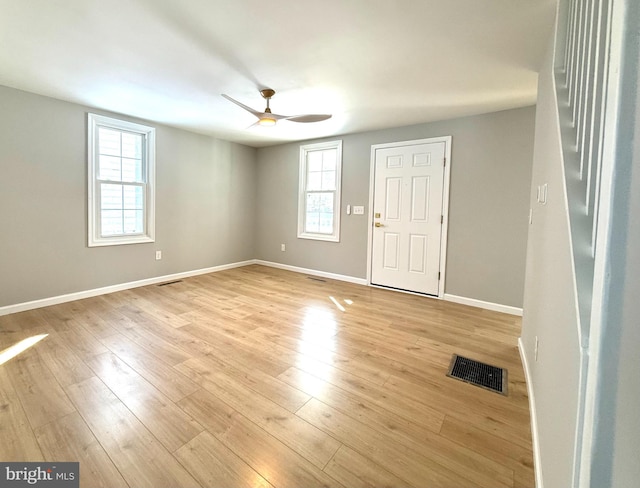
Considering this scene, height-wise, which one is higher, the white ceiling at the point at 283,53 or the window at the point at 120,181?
the white ceiling at the point at 283,53

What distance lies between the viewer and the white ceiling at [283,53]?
180cm

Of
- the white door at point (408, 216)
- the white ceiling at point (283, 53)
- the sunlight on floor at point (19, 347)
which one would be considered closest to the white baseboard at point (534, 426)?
the white door at point (408, 216)

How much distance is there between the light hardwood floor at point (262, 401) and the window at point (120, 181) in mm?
1173

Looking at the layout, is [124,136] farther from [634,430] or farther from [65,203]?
[634,430]

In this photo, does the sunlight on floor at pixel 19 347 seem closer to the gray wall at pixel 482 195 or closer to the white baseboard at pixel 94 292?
the white baseboard at pixel 94 292

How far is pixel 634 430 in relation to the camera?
54 centimetres

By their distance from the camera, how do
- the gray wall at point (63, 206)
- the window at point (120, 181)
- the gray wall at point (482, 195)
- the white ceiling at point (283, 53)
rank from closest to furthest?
1. the white ceiling at point (283, 53)
2. the gray wall at point (63, 206)
3. the gray wall at point (482, 195)
4. the window at point (120, 181)

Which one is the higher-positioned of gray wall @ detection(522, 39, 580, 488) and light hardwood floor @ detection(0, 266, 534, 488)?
gray wall @ detection(522, 39, 580, 488)

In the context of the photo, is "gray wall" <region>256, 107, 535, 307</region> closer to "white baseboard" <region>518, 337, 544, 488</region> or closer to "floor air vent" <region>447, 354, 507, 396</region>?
"white baseboard" <region>518, 337, 544, 488</region>

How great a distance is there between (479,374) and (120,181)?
15.3ft

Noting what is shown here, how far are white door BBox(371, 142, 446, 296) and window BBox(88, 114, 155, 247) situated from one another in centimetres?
338

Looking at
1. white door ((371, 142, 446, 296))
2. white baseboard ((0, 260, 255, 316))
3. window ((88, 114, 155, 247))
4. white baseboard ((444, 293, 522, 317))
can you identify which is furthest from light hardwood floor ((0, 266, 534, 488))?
window ((88, 114, 155, 247))

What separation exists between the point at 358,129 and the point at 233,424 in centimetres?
398

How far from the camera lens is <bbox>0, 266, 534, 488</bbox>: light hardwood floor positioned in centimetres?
132
